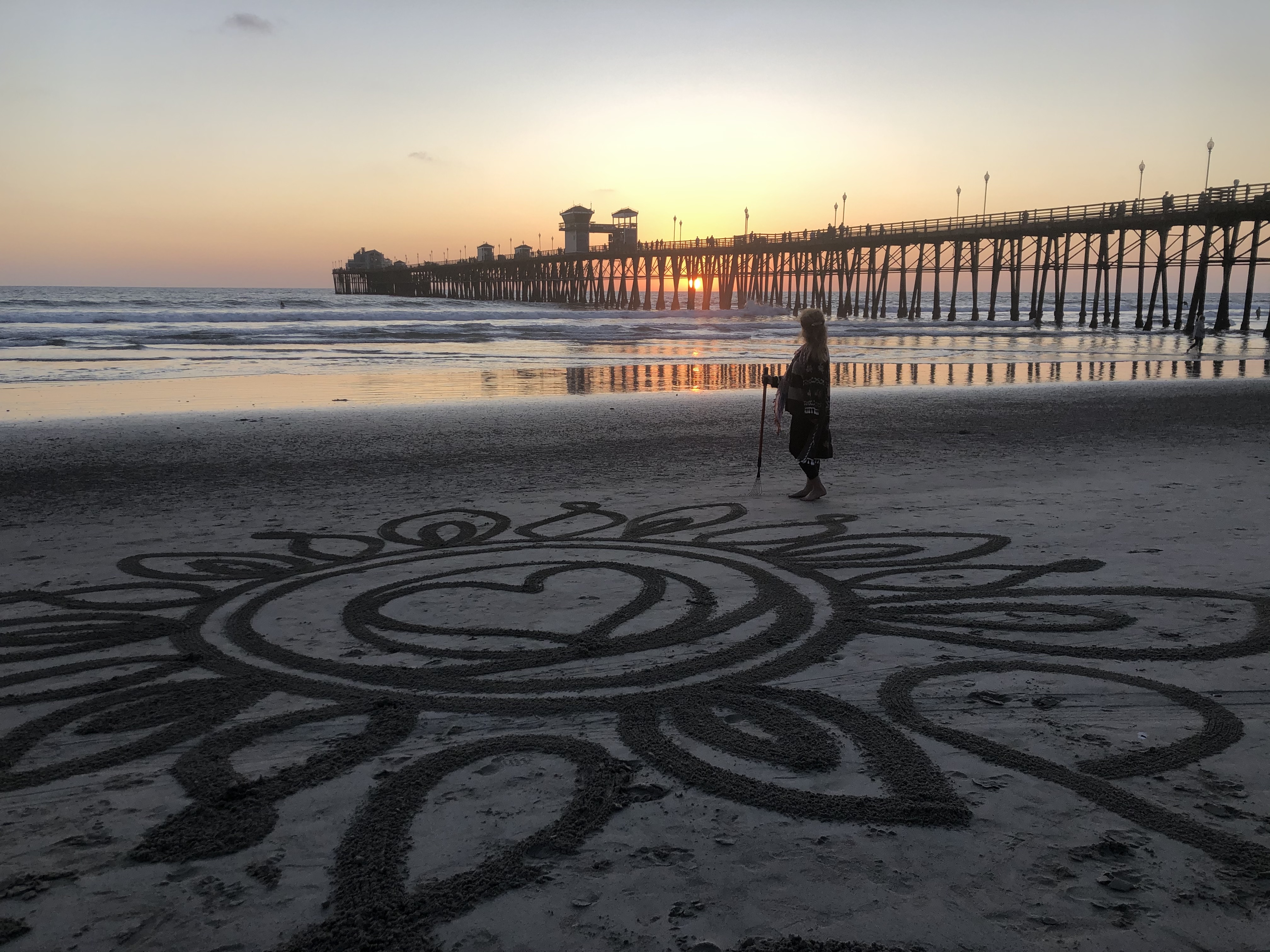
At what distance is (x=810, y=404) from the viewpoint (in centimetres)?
688

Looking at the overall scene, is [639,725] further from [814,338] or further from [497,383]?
[497,383]

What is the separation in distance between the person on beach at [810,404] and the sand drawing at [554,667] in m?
1.15

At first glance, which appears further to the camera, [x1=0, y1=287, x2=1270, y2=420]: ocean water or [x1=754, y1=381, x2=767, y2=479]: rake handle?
[x1=0, y1=287, x2=1270, y2=420]: ocean water

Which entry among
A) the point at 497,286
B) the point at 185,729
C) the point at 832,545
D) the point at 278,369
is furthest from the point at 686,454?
the point at 497,286

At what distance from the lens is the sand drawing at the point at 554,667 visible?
2410 mm

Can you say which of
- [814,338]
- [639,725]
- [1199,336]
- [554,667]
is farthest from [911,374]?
[639,725]

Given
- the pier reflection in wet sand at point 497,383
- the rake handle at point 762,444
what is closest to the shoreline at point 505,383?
the pier reflection in wet sand at point 497,383

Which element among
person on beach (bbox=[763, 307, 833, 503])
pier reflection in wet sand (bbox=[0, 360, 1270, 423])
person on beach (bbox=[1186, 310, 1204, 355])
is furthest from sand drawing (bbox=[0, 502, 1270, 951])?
person on beach (bbox=[1186, 310, 1204, 355])

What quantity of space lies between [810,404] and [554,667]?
399cm

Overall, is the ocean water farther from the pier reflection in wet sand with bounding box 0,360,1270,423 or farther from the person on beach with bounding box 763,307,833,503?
the person on beach with bounding box 763,307,833,503

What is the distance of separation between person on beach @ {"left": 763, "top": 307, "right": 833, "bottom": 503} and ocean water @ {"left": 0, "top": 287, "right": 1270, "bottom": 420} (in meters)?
8.97

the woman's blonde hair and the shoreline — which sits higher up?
the woman's blonde hair

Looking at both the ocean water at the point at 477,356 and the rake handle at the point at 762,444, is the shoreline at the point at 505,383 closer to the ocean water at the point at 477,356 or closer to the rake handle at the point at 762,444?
the ocean water at the point at 477,356

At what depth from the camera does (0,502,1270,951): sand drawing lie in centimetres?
241
